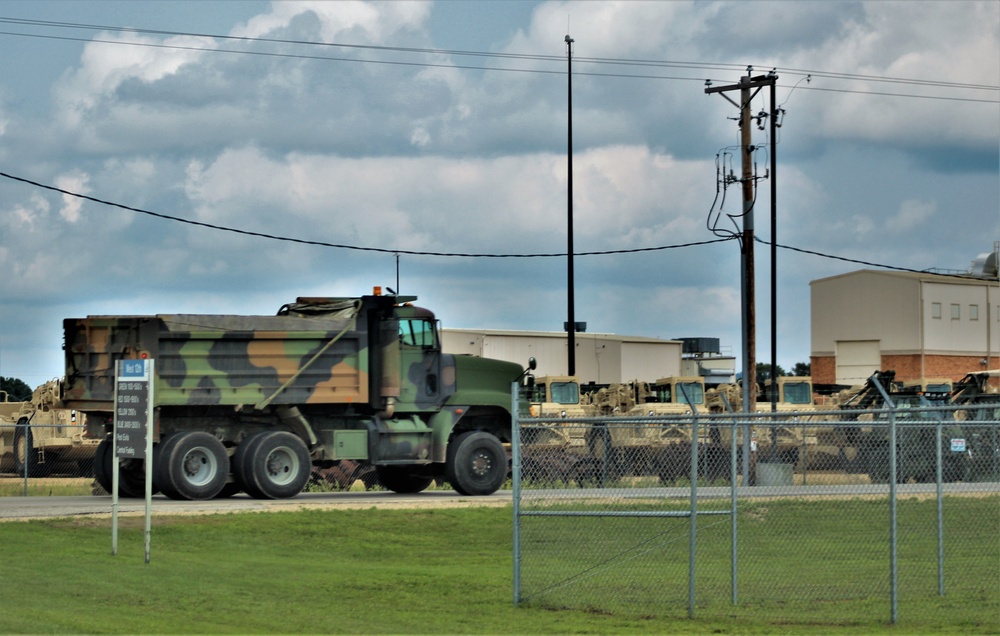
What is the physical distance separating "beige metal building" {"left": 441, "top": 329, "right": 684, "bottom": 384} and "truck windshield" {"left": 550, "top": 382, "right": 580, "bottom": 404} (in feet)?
52.8

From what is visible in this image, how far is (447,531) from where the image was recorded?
20.2m

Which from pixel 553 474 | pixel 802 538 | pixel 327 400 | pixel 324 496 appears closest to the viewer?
pixel 802 538

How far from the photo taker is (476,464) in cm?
2544

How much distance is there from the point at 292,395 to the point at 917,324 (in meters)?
45.1

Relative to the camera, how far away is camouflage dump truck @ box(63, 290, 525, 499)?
22750 millimetres

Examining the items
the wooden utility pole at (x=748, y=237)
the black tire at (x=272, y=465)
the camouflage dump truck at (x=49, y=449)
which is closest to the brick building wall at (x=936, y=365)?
the wooden utility pole at (x=748, y=237)

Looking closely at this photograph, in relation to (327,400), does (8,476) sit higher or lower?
lower

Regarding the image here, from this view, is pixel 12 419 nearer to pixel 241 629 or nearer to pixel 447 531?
pixel 447 531

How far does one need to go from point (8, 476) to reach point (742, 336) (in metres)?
17.8

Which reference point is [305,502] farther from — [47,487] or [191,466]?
[47,487]

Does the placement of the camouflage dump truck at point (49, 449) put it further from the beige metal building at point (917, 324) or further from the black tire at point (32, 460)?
the beige metal building at point (917, 324)

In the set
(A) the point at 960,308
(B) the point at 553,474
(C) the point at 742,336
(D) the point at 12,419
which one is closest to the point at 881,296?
(A) the point at 960,308

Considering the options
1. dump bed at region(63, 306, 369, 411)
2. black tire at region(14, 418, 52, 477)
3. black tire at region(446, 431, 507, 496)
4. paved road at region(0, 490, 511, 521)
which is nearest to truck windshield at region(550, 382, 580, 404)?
paved road at region(0, 490, 511, 521)

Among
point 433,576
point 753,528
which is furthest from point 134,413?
point 753,528
